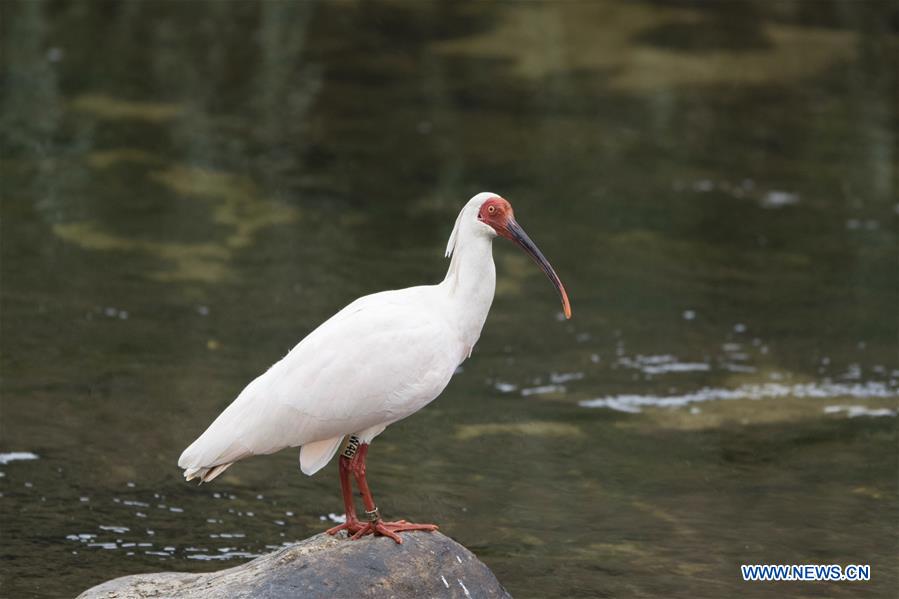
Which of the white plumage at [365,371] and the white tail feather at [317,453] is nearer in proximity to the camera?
the white plumage at [365,371]

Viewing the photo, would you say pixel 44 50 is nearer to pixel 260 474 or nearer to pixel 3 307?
pixel 3 307

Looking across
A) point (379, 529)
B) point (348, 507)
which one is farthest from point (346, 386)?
point (379, 529)

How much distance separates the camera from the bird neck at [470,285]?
7832 mm

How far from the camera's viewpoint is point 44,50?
21828mm

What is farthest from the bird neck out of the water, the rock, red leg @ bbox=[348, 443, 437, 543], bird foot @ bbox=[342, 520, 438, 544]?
the water

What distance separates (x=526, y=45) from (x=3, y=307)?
11.9 meters

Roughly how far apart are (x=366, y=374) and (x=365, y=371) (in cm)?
2

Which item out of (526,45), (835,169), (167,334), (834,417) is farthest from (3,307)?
(526,45)

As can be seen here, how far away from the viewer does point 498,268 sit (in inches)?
623

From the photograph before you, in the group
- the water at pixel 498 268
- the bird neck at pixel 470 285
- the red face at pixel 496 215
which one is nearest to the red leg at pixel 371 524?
the bird neck at pixel 470 285

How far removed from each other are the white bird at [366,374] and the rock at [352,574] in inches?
3.7

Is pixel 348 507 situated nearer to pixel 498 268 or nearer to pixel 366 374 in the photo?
pixel 366 374

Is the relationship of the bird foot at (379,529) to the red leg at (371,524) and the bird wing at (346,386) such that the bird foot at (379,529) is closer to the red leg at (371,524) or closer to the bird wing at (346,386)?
the red leg at (371,524)

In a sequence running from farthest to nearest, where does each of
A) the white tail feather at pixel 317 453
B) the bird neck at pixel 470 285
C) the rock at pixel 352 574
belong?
the white tail feather at pixel 317 453, the bird neck at pixel 470 285, the rock at pixel 352 574
